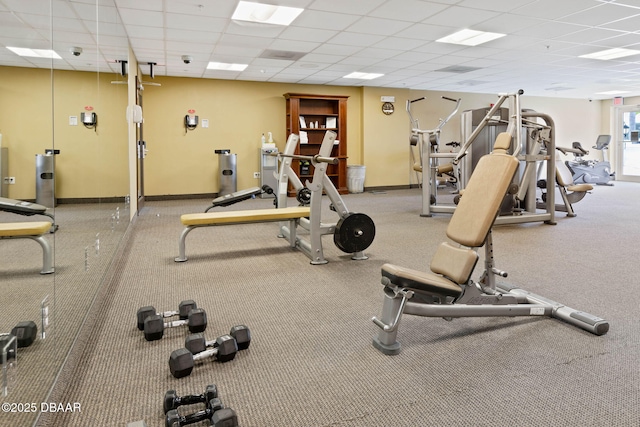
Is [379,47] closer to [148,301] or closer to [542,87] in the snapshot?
[148,301]

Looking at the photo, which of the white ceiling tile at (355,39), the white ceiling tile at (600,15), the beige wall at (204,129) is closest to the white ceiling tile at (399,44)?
the white ceiling tile at (355,39)

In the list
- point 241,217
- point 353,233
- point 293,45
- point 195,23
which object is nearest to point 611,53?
point 293,45

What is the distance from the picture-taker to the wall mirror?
4.16ft

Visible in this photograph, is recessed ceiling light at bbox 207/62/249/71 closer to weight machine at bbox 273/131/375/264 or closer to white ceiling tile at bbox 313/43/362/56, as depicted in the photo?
white ceiling tile at bbox 313/43/362/56

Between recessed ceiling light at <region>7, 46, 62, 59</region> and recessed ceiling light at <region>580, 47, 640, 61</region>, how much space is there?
25.8ft

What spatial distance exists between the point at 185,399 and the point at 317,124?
885 cm

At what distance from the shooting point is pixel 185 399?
1593 mm

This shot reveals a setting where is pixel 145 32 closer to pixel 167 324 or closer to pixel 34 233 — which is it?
pixel 167 324

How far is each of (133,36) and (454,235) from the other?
5.42m

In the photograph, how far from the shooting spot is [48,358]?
1600 mm

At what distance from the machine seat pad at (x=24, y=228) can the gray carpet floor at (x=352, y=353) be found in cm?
63

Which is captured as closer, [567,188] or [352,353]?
[352,353]

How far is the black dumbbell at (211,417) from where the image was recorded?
143 centimetres

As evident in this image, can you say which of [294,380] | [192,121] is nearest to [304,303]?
[294,380]
